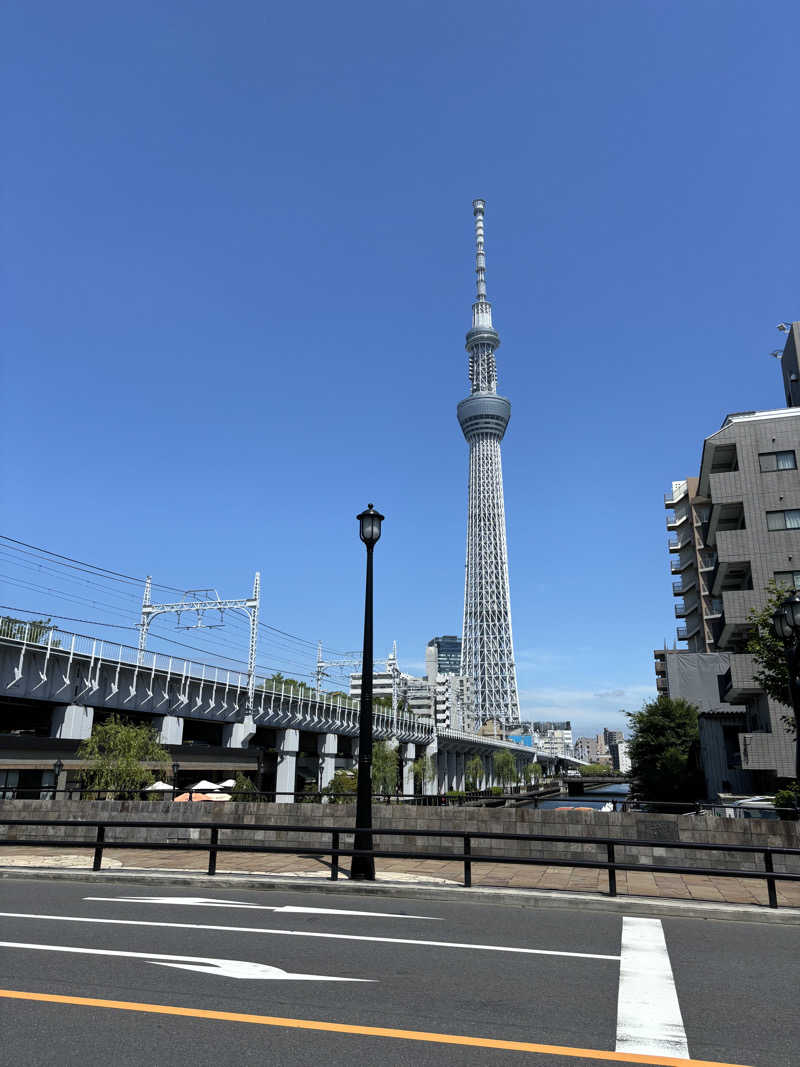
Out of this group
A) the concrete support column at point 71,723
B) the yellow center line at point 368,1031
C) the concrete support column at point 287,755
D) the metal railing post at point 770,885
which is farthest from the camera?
the concrete support column at point 287,755

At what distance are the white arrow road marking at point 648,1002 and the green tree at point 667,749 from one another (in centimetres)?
5375

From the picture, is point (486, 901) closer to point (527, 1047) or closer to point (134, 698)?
point (527, 1047)

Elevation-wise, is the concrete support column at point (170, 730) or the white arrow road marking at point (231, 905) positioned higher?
the concrete support column at point (170, 730)

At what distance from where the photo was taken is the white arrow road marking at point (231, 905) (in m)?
10.1

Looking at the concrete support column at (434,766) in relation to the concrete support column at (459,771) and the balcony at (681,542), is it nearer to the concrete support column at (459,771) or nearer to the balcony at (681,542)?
the concrete support column at (459,771)

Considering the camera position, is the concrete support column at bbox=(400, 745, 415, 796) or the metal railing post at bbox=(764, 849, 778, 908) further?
the concrete support column at bbox=(400, 745, 415, 796)

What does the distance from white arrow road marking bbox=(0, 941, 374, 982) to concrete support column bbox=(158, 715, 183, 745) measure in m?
45.9

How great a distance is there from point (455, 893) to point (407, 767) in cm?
10135

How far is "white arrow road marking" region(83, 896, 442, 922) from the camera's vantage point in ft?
33.2

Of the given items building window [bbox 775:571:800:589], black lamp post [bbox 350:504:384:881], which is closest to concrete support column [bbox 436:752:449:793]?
building window [bbox 775:571:800:589]

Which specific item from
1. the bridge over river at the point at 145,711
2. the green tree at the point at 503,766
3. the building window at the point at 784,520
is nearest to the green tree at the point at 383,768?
the bridge over river at the point at 145,711

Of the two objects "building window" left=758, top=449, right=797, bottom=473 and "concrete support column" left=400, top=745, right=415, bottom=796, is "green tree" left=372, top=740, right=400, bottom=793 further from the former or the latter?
"building window" left=758, top=449, right=797, bottom=473

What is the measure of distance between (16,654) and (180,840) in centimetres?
2347

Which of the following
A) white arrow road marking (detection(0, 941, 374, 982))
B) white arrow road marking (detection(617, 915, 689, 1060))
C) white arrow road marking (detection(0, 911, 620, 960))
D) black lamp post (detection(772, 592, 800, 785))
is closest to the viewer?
white arrow road marking (detection(617, 915, 689, 1060))
